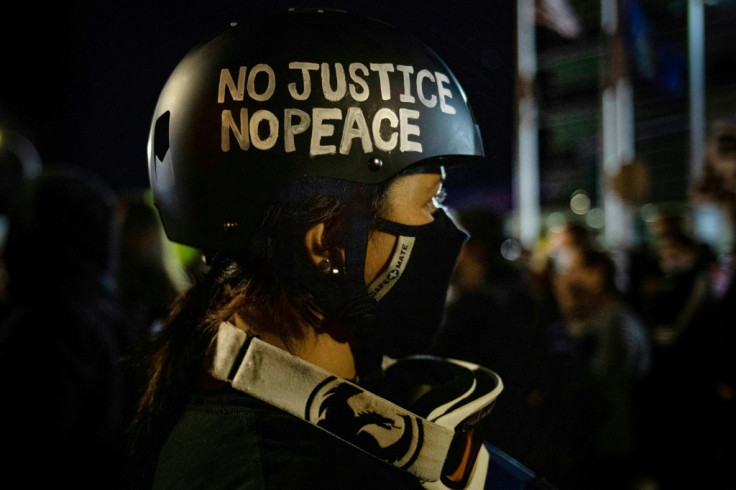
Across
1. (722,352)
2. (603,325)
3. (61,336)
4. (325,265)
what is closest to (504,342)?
(325,265)

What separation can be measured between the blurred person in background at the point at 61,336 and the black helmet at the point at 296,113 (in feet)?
3.26

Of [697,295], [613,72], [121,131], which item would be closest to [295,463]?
[121,131]

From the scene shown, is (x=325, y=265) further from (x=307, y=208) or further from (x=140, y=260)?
(x=140, y=260)

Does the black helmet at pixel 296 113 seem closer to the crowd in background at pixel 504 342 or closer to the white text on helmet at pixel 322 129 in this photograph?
the white text on helmet at pixel 322 129

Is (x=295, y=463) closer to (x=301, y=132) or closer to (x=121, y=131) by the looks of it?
(x=301, y=132)

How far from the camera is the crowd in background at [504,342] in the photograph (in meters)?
1.51

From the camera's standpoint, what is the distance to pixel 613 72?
36.3 ft

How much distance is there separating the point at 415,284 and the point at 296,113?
1.50 ft

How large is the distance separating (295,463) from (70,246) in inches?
80.8

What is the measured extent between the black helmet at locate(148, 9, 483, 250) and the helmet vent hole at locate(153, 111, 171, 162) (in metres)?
0.04

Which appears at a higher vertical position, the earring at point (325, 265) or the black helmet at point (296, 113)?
the black helmet at point (296, 113)

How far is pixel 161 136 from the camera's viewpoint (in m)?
1.62

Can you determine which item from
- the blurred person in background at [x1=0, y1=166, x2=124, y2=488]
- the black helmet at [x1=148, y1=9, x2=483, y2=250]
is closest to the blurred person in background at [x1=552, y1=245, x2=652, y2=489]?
the blurred person in background at [x1=0, y1=166, x2=124, y2=488]

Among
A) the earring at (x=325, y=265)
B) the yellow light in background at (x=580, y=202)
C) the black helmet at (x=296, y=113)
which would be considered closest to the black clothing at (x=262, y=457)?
the earring at (x=325, y=265)
